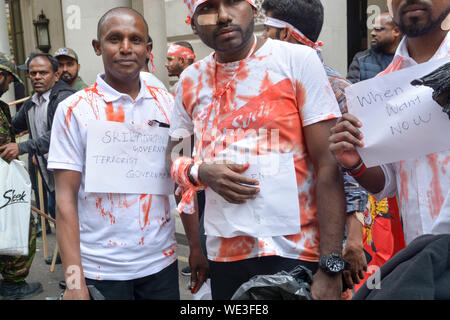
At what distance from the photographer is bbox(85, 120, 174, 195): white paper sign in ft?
6.92

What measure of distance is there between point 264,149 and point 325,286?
0.53 meters

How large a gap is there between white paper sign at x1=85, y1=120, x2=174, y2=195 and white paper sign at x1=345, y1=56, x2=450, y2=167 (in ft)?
3.15

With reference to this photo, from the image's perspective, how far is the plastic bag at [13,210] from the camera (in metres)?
3.94

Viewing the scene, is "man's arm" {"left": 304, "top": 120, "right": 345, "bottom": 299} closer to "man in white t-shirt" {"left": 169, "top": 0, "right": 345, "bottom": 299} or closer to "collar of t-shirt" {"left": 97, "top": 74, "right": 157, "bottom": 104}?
"man in white t-shirt" {"left": 169, "top": 0, "right": 345, "bottom": 299}

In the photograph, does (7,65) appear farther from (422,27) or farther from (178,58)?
(422,27)

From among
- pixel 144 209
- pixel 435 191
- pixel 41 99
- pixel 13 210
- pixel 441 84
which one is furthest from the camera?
pixel 41 99

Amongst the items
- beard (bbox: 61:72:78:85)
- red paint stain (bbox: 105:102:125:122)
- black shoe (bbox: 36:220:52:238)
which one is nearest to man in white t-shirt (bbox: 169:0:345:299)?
red paint stain (bbox: 105:102:125:122)

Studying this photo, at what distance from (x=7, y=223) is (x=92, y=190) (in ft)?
7.40

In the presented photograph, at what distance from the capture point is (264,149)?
5.78 ft

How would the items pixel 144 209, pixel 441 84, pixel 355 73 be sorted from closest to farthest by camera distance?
pixel 441 84
pixel 144 209
pixel 355 73

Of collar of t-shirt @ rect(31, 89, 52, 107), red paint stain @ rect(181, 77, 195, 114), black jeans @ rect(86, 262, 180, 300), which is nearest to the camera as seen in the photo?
red paint stain @ rect(181, 77, 195, 114)

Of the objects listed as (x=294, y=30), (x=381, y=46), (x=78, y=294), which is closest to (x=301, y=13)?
(x=294, y=30)
